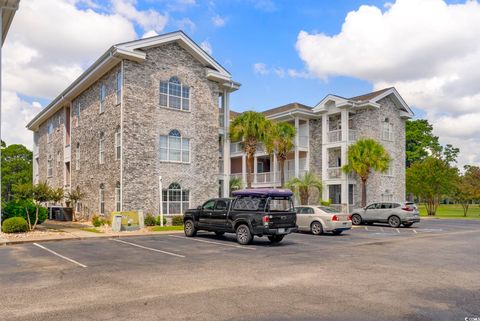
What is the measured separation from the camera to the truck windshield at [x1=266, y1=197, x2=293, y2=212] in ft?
48.7

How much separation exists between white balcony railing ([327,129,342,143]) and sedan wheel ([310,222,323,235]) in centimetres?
1645

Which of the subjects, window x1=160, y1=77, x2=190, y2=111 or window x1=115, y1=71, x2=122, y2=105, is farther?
window x1=160, y1=77, x2=190, y2=111

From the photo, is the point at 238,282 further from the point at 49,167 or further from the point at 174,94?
the point at 49,167

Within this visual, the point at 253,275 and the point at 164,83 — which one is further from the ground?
the point at 164,83

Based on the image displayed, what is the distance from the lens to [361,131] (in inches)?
1357

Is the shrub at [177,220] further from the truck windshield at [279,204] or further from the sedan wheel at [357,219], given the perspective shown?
the sedan wheel at [357,219]

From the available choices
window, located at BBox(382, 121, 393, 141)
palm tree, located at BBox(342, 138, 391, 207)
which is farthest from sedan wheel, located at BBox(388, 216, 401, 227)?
window, located at BBox(382, 121, 393, 141)

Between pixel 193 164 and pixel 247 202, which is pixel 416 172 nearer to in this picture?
pixel 193 164

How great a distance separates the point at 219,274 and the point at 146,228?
513 inches

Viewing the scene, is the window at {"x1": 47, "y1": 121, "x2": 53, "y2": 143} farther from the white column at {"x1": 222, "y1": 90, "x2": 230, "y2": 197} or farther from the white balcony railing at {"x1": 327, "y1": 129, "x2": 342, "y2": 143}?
the white balcony railing at {"x1": 327, "y1": 129, "x2": 342, "y2": 143}

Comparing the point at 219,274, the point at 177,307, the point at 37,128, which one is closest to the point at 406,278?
the point at 219,274

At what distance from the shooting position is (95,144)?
2748 centimetres

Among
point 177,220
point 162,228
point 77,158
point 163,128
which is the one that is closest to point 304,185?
point 177,220

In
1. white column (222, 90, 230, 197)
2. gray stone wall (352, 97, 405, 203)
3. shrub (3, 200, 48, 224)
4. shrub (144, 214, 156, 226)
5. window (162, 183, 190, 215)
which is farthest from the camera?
gray stone wall (352, 97, 405, 203)
